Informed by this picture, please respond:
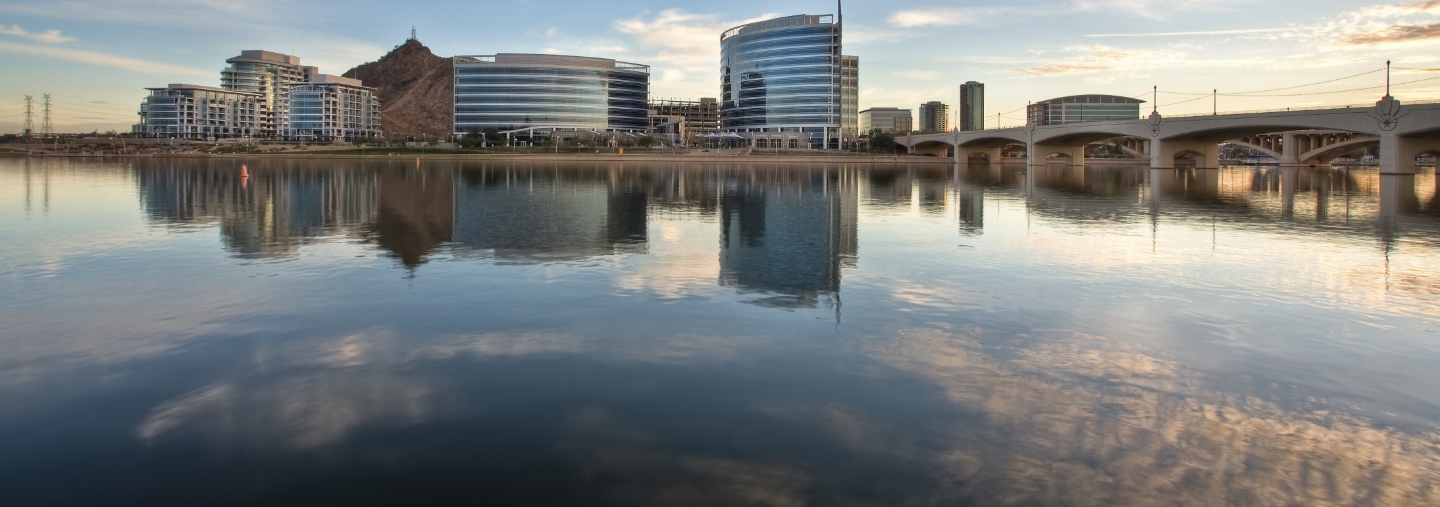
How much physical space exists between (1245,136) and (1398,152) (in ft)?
107

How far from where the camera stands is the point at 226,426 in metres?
7.52

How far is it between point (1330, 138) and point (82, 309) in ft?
475

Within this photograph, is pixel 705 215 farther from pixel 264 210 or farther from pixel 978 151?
pixel 978 151

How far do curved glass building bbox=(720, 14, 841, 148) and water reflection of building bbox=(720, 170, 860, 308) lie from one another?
148 metres

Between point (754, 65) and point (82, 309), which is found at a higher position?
point (754, 65)

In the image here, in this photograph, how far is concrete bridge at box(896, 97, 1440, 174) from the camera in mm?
68000

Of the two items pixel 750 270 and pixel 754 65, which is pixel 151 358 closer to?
pixel 750 270

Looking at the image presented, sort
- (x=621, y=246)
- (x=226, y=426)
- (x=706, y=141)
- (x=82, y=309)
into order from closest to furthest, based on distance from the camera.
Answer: (x=226, y=426)
(x=82, y=309)
(x=621, y=246)
(x=706, y=141)

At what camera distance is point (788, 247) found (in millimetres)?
21062

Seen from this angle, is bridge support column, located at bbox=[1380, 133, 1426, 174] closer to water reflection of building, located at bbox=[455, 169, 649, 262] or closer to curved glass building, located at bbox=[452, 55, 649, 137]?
water reflection of building, located at bbox=[455, 169, 649, 262]

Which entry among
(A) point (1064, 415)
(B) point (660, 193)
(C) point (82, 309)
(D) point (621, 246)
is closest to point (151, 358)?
(C) point (82, 309)

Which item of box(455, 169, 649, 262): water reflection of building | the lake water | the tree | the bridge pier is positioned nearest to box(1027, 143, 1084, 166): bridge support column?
the bridge pier

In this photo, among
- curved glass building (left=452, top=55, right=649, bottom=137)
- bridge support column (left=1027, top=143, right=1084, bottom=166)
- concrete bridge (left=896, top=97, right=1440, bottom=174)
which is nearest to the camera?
concrete bridge (left=896, top=97, right=1440, bottom=174)

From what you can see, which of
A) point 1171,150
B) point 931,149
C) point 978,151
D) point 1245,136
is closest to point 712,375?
point 1171,150
